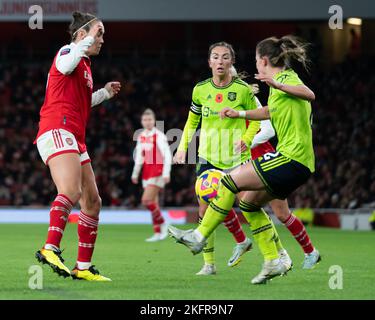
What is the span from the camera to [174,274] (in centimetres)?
905

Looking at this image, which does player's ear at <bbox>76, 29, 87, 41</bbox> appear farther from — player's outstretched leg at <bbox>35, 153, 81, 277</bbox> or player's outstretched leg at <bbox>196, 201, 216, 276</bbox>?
player's outstretched leg at <bbox>196, 201, 216, 276</bbox>

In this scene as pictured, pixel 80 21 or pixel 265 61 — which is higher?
pixel 80 21

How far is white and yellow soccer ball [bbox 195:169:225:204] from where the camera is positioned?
8.93 metres

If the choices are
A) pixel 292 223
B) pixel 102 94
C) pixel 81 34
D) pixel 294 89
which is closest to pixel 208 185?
pixel 292 223

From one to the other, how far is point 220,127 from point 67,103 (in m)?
1.83

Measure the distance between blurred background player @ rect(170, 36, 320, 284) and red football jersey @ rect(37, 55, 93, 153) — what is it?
1346 mm

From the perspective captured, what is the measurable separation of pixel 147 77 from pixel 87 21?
2163 cm

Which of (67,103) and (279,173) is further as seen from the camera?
(67,103)

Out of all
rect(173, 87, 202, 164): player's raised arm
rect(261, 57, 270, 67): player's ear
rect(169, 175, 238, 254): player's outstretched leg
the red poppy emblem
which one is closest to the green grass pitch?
rect(169, 175, 238, 254): player's outstretched leg

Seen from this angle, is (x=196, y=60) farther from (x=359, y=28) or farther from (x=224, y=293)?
(x=224, y=293)

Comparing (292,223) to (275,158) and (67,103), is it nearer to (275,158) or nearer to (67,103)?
(275,158)

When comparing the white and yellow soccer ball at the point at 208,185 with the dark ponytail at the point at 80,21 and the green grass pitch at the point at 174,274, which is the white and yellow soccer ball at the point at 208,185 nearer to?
the green grass pitch at the point at 174,274

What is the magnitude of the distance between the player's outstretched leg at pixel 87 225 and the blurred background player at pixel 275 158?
1.07 metres
